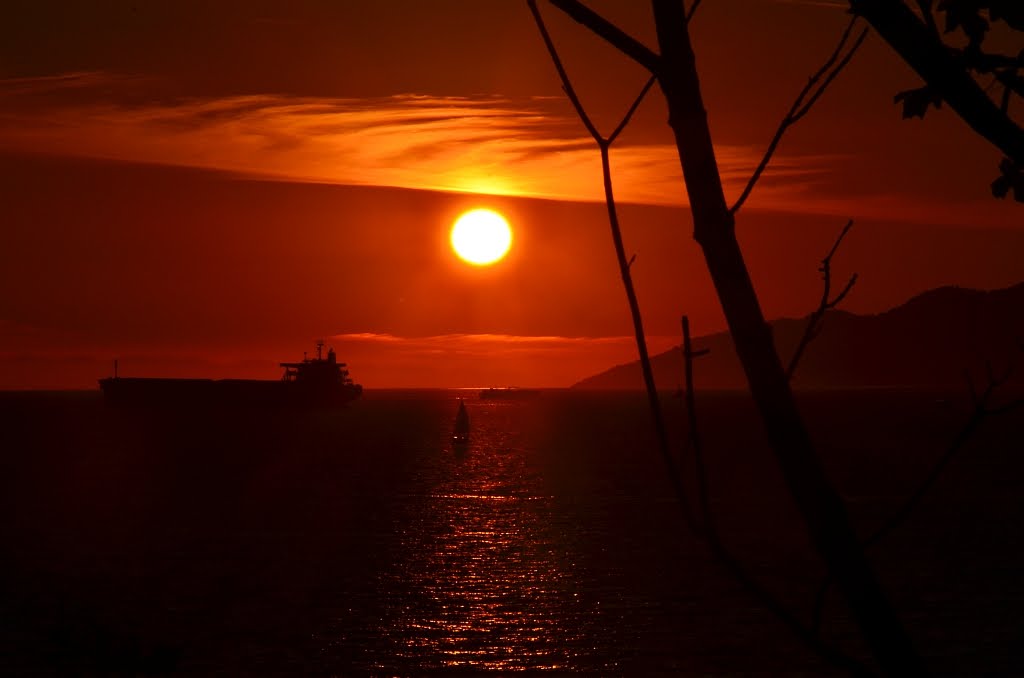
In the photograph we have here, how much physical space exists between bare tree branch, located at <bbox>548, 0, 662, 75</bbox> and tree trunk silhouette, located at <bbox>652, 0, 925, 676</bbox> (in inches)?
1.1

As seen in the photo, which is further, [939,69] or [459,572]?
[459,572]

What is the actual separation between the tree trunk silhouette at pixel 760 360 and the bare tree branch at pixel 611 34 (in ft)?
0.10

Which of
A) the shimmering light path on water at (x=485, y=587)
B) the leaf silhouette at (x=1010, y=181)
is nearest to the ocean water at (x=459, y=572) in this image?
the shimmering light path on water at (x=485, y=587)

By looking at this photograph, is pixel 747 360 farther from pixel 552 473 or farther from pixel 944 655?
pixel 552 473

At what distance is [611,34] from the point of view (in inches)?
96.3

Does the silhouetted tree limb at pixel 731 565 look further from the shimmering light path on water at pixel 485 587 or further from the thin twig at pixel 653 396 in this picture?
the shimmering light path on water at pixel 485 587

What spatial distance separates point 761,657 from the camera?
103ft

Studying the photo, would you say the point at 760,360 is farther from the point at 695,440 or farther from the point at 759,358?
the point at 695,440

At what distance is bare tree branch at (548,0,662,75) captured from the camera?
2.39 metres

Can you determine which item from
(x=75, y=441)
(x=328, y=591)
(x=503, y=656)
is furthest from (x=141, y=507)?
(x=75, y=441)

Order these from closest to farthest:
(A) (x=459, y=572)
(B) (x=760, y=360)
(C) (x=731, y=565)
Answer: (B) (x=760, y=360) < (C) (x=731, y=565) < (A) (x=459, y=572)

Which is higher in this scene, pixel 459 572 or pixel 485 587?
pixel 459 572

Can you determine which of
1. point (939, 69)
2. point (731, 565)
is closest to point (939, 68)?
point (939, 69)

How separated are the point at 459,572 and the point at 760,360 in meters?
44.5
